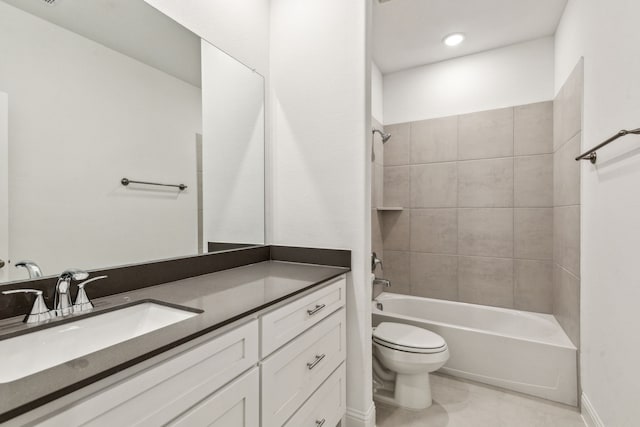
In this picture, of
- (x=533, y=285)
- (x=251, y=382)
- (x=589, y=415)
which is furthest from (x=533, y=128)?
(x=251, y=382)

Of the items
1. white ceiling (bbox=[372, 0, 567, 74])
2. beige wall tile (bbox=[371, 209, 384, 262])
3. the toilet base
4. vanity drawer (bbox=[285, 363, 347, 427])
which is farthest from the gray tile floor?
white ceiling (bbox=[372, 0, 567, 74])

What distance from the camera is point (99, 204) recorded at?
42.5 inches

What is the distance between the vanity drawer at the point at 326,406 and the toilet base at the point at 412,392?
1.57 ft

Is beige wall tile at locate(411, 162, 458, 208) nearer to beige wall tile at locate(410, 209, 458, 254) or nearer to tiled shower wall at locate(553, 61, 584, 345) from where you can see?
beige wall tile at locate(410, 209, 458, 254)

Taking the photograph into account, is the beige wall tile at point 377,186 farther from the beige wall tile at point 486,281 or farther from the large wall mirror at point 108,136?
the large wall mirror at point 108,136

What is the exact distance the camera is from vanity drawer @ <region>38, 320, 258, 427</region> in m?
0.56

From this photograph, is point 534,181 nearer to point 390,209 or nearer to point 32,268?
point 390,209

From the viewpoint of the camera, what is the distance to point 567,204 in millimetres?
2039

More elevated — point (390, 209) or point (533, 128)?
point (533, 128)

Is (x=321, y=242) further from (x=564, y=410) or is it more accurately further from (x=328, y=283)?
(x=564, y=410)

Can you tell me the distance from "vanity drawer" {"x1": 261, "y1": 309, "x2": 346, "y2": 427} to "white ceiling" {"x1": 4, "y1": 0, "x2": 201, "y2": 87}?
1270mm

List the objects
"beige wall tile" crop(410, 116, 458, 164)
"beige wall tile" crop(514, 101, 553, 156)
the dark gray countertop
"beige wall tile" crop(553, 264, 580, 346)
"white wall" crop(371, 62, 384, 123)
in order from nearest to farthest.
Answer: the dark gray countertop
"beige wall tile" crop(553, 264, 580, 346)
"beige wall tile" crop(514, 101, 553, 156)
"beige wall tile" crop(410, 116, 458, 164)
"white wall" crop(371, 62, 384, 123)

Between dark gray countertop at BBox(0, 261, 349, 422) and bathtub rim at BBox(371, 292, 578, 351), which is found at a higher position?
dark gray countertop at BBox(0, 261, 349, 422)

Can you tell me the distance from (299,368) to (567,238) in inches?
78.2
